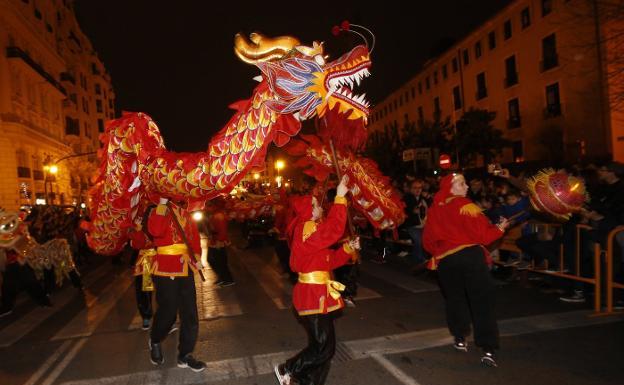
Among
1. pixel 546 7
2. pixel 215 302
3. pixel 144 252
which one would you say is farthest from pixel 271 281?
pixel 546 7

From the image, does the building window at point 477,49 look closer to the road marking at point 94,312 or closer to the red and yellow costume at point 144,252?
the road marking at point 94,312

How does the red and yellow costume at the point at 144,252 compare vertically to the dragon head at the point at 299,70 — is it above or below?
below

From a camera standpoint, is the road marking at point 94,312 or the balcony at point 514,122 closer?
the road marking at point 94,312

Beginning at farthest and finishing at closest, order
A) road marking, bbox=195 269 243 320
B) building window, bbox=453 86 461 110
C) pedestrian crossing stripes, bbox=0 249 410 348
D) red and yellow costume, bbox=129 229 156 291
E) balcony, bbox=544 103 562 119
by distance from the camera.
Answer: building window, bbox=453 86 461 110 < balcony, bbox=544 103 562 119 < road marking, bbox=195 269 243 320 < pedestrian crossing stripes, bbox=0 249 410 348 < red and yellow costume, bbox=129 229 156 291

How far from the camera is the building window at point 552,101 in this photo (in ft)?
85.9

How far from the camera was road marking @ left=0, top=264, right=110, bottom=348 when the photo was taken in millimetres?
6723

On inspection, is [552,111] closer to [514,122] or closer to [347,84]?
[514,122]

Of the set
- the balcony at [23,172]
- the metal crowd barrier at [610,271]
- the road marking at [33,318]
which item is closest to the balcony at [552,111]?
the metal crowd barrier at [610,271]

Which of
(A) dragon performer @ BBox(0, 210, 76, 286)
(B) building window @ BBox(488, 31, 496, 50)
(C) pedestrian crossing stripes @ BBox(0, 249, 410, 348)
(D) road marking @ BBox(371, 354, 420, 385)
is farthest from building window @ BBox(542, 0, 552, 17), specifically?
(D) road marking @ BBox(371, 354, 420, 385)

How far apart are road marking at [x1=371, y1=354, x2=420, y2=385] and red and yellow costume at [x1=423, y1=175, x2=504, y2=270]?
3.43ft

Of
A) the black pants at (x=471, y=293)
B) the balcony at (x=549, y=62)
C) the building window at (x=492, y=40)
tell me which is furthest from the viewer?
the building window at (x=492, y=40)

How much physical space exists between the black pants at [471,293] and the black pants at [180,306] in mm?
2529

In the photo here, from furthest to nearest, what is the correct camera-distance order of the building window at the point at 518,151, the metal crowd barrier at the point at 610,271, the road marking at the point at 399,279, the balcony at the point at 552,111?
the building window at the point at 518,151 < the balcony at the point at 552,111 < the road marking at the point at 399,279 < the metal crowd barrier at the point at 610,271

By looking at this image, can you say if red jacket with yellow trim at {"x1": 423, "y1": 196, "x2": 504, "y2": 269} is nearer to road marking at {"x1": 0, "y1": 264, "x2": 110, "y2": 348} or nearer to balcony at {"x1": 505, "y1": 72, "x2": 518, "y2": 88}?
road marking at {"x1": 0, "y1": 264, "x2": 110, "y2": 348}
